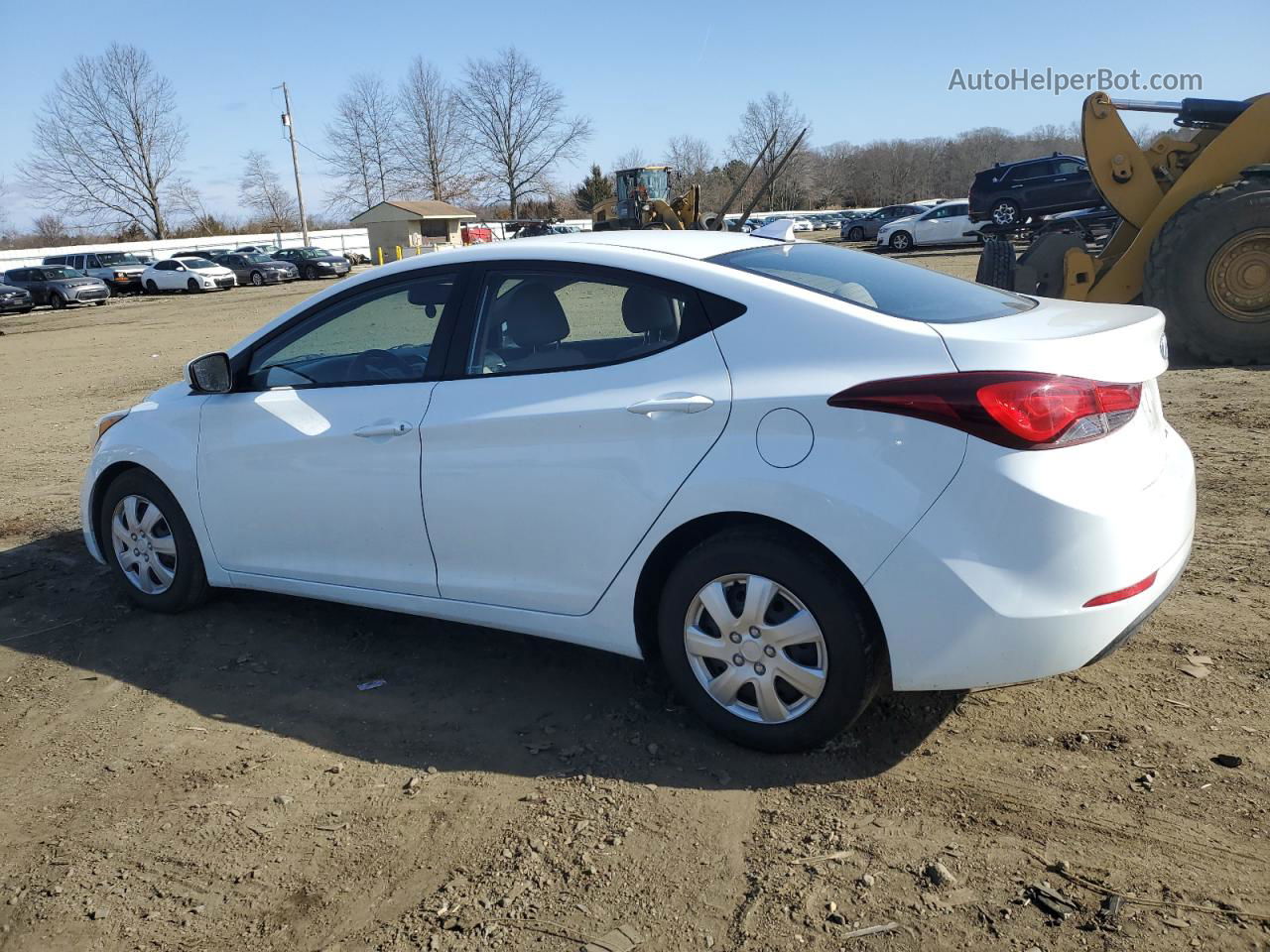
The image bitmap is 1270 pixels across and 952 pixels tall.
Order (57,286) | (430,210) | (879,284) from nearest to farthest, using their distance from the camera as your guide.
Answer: (879,284), (57,286), (430,210)

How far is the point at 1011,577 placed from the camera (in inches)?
109

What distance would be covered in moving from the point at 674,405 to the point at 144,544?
2952 millimetres

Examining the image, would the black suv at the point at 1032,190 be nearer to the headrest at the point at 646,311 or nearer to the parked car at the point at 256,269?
the parked car at the point at 256,269

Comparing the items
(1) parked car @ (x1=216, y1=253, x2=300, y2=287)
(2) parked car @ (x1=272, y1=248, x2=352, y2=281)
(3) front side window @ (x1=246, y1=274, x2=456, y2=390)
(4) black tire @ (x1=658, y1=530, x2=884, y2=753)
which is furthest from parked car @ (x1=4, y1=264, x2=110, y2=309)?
(4) black tire @ (x1=658, y1=530, x2=884, y2=753)

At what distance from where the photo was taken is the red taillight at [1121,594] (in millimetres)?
2818

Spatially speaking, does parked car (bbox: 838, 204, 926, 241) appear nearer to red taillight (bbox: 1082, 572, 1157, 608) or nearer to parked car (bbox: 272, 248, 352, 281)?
parked car (bbox: 272, 248, 352, 281)

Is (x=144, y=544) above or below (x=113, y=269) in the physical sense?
below

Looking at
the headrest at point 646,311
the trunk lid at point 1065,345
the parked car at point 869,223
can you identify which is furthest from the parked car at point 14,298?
the trunk lid at point 1065,345

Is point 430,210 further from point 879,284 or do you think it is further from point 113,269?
point 879,284

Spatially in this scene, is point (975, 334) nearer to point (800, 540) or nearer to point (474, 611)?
point (800, 540)

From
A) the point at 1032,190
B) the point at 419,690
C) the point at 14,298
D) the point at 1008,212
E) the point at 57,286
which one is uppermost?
the point at 1032,190

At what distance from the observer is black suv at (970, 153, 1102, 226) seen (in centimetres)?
2944

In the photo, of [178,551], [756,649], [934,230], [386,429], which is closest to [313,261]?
[934,230]

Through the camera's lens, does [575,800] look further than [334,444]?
No
